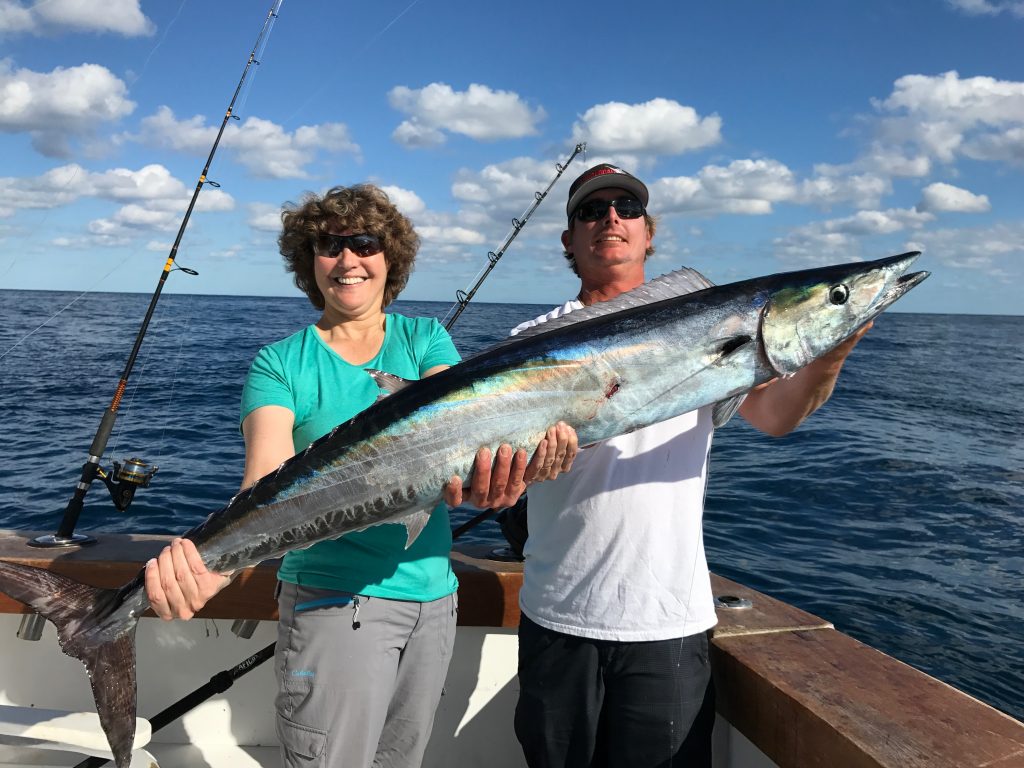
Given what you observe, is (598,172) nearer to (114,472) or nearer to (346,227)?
(346,227)

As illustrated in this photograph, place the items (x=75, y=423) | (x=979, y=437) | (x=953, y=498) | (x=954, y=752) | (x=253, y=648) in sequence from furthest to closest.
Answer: (x=979, y=437) < (x=75, y=423) < (x=953, y=498) < (x=253, y=648) < (x=954, y=752)

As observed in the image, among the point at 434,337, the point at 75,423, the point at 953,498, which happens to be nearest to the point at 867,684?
the point at 434,337

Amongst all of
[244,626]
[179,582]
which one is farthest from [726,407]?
[244,626]

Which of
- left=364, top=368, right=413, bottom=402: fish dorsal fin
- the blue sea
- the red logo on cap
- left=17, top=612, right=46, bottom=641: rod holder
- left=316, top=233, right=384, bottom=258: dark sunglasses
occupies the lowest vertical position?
the blue sea

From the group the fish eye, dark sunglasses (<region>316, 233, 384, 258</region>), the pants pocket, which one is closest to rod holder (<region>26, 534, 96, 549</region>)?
the pants pocket

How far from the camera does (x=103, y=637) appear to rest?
235cm

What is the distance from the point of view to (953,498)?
1058 centimetres

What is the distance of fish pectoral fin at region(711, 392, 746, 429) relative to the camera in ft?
7.62

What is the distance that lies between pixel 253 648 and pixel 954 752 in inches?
114

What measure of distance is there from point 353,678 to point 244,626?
122 centimetres

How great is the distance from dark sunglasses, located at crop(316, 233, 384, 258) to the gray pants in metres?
1.21

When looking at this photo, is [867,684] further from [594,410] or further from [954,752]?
[594,410]

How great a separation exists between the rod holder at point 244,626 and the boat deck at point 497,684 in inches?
2.0

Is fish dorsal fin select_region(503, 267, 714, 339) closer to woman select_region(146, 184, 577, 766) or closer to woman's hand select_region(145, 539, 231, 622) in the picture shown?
woman select_region(146, 184, 577, 766)
